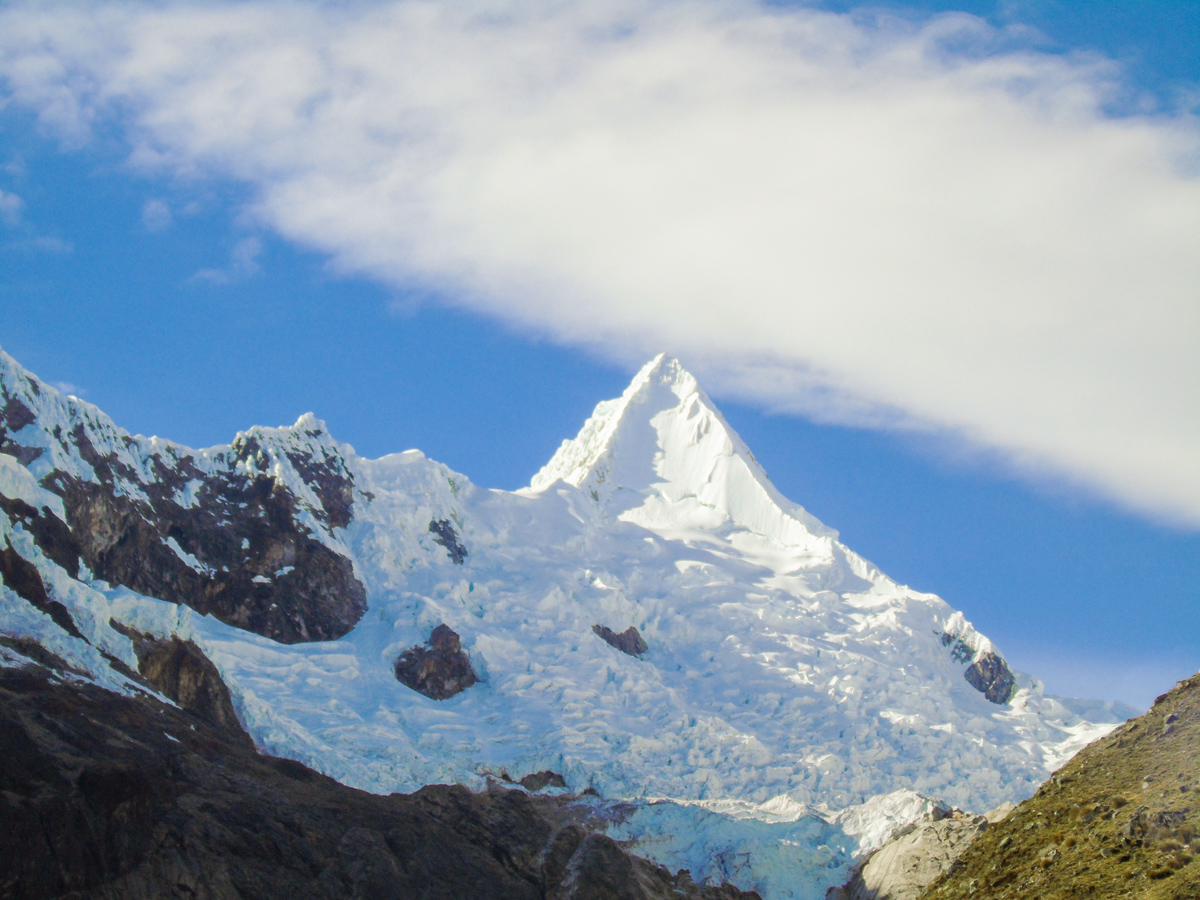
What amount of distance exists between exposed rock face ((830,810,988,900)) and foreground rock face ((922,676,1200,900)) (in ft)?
117

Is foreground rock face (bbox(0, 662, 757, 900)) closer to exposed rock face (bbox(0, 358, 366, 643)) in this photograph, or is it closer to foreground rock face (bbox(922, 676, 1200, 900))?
foreground rock face (bbox(922, 676, 1200, 900))

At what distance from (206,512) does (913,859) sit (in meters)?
88.8

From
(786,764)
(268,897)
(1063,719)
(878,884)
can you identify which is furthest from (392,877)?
(1063,719)

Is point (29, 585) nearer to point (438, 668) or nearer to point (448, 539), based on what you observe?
point (438, 668)

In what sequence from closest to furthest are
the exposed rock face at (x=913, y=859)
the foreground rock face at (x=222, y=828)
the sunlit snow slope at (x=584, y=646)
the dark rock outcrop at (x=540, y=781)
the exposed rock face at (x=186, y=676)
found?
the foreground rock face at (x=222, y=828) → the exposed rock face at (x=913, y=859) → the exposed rock face at (x=186, y=676) → the dark rock outcrop at (x=540, y=781) → the sunlit snow slope at (x=584, y=646)

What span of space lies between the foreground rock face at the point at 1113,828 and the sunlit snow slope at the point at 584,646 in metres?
56.9

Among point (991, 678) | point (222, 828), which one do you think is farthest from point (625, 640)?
point (222, 828)

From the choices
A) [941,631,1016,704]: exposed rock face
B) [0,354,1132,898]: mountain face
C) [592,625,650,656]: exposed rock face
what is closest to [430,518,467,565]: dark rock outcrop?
[0,354,1132,898]: mountain face

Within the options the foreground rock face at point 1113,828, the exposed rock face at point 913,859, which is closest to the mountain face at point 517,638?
the exposed rock face at point 913,859

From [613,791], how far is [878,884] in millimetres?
31428

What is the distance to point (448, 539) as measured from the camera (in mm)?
148125

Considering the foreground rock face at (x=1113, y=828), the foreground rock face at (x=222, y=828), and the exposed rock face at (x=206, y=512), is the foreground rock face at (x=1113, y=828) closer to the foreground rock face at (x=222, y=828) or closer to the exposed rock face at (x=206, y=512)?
the foreground rock face at (x=222, y=828)

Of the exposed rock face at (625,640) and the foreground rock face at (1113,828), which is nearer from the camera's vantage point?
the foreground rock face at (1113,828)

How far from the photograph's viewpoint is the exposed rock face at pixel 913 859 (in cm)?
7144
